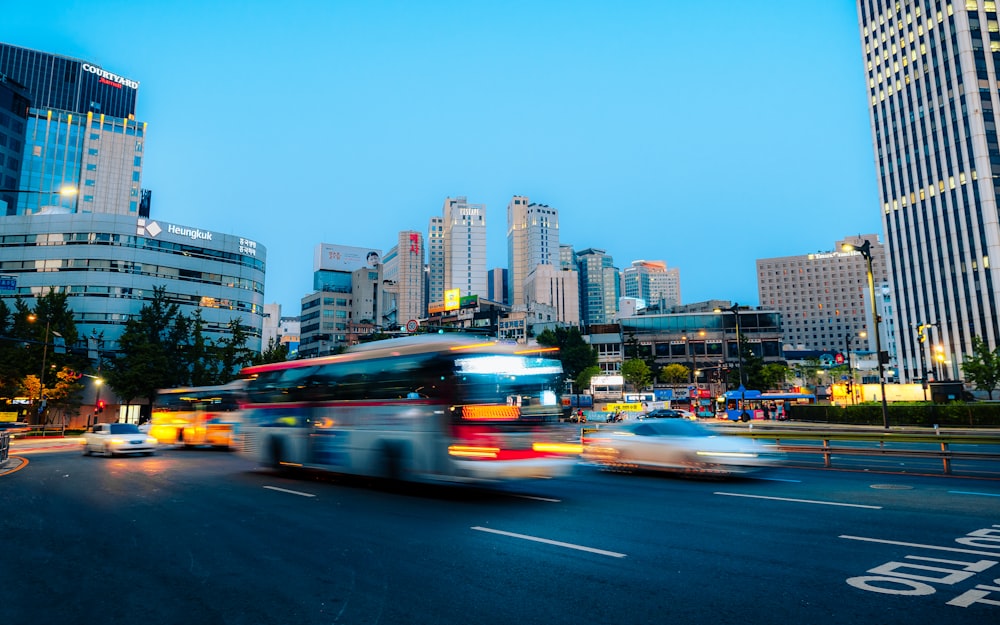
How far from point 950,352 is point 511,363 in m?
102

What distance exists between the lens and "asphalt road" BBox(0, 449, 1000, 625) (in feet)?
18.3

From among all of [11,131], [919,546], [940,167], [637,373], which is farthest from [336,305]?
[919,546]

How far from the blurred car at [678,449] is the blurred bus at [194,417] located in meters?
20.5

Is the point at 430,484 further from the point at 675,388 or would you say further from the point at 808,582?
the point at 675,388

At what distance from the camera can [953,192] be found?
8956 cm

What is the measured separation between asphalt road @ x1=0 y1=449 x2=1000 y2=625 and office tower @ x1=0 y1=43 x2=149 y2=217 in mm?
130571

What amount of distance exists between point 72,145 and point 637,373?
5189 inches

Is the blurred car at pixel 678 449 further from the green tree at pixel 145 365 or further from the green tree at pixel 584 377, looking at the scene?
the green tree at pixel 584 377

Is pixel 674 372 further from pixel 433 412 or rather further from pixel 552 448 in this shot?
pixel 433 412

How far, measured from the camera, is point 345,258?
18012 cm

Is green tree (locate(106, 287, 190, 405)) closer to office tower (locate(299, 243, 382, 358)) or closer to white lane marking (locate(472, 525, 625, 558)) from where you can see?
white lane marking (locate(472, 525, 625, 558))

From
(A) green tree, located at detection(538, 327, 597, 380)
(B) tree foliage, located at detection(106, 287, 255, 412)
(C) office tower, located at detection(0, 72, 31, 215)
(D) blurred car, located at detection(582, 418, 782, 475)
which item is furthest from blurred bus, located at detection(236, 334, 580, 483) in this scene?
(C) office tower, located at detection(0, 72, 31, 215)

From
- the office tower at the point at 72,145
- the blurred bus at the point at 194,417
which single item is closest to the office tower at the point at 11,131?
the office tower at the point at 72,145

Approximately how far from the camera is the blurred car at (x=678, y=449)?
15.3m
